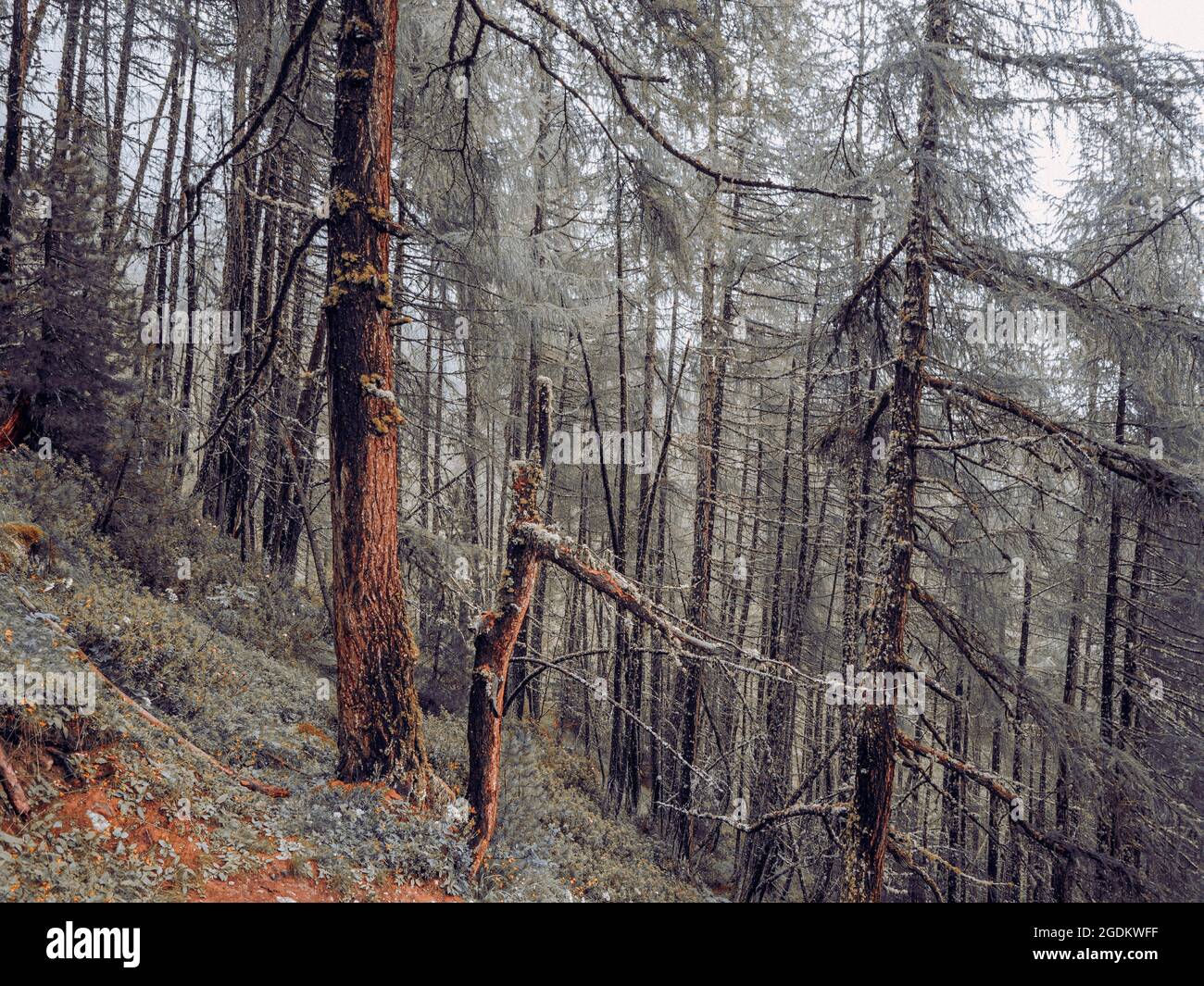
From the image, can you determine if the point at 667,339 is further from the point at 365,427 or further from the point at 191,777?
the point at 191,777

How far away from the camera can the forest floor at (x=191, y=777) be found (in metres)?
3.40

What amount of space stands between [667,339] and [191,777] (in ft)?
39.2

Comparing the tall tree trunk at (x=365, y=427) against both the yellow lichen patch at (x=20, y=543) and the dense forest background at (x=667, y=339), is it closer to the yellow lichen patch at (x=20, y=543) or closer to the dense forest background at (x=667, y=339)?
the dense forest background at (x=667, y=339)

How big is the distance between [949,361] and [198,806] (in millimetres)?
7340

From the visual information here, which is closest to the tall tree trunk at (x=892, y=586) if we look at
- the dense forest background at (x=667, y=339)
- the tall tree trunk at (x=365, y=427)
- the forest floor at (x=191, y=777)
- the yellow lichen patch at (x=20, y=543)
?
the dense forest background at (x=667, y=339)

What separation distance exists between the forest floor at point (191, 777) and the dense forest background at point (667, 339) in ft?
1.09

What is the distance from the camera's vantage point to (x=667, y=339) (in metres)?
14.2

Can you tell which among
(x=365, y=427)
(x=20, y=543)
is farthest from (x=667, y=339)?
(x=20, y=543)

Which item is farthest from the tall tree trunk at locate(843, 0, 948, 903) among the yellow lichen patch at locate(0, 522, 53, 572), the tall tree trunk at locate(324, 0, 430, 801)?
the yellow lichen patch at locate(0, 522, 53, 572)

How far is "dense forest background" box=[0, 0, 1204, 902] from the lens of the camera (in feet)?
15.9

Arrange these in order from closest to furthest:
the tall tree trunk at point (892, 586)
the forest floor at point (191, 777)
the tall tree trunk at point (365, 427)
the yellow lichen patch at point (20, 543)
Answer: the forest floor at point (191, 777)
the tall tree trunk at point (365, 427)
the yellow lichen patch at point (20, 543)
the tall tree trunk at point (892, 586)

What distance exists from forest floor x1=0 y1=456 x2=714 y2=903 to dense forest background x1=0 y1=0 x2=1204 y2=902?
333 mm
